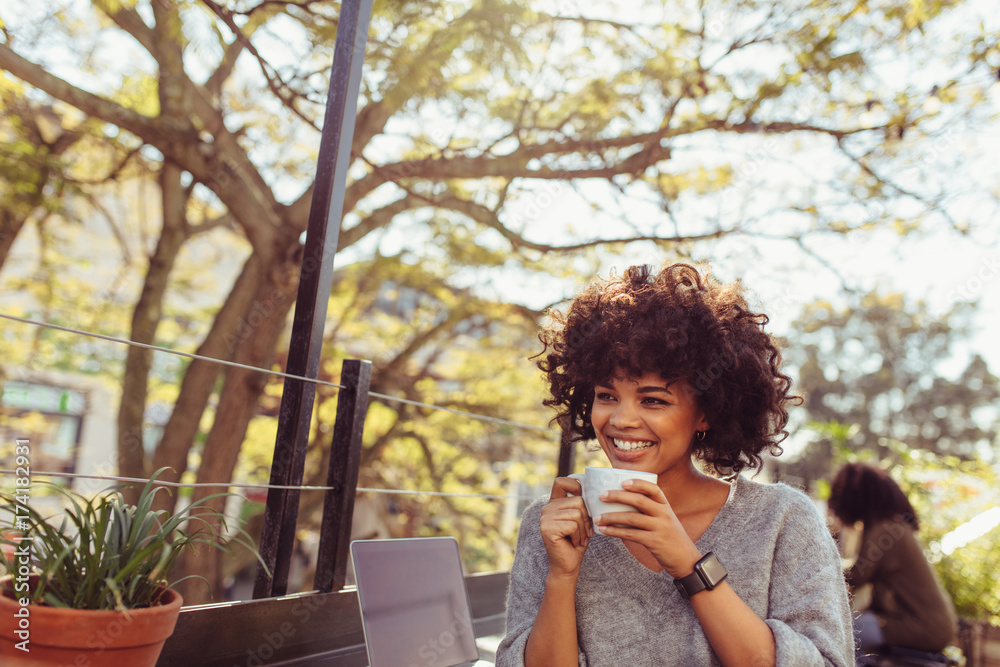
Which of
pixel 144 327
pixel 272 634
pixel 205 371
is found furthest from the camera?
pixel 144 327

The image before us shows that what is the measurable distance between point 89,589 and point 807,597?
1174mm

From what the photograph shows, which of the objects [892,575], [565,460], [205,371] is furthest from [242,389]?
[892,575]

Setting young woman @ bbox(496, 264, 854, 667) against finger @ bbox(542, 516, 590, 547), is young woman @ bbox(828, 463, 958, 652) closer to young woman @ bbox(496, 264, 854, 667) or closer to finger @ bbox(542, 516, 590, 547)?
young woman @ bbox(496, 264, 854, 667)

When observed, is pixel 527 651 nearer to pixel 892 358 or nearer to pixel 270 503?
pixel 270 503

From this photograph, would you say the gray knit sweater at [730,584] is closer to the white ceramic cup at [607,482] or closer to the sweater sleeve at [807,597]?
the sweater sleeve at [807,597]

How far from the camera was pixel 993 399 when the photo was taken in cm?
1928

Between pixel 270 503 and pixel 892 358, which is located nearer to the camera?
pixel 270 503

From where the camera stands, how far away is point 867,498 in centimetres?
325

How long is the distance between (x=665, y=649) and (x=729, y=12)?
401 centimetres

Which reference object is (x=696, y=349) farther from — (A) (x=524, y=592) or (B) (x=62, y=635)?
(B) (x=62, y=635)

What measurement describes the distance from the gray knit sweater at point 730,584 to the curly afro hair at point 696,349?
151 mm

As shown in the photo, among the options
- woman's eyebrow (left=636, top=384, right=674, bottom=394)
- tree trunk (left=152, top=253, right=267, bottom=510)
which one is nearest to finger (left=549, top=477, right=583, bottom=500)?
woman's eyebrow (left=636, top=384, right=674, bottom=394)

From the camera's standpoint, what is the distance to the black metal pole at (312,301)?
1.77m

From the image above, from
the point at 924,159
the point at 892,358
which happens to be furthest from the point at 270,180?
the point at 892,358
